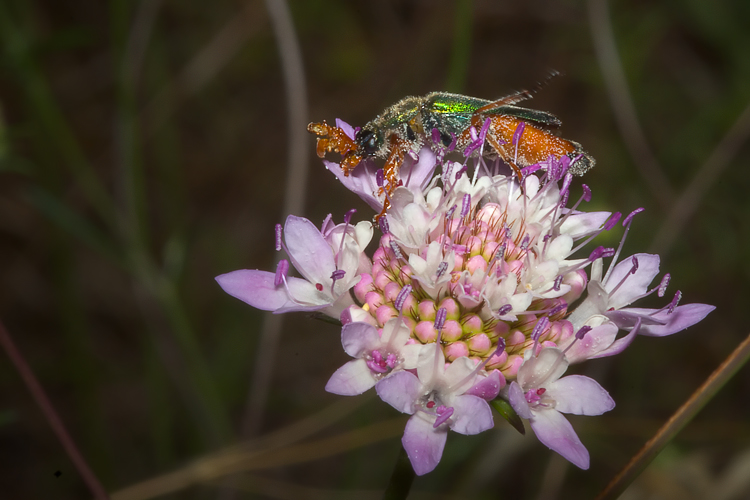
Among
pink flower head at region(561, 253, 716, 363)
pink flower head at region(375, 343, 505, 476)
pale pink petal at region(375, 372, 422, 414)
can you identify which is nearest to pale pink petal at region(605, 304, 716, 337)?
pink flower head at region(561, 253, 716, 363)

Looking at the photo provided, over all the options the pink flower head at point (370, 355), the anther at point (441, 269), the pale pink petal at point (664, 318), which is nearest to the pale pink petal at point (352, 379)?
the pink flower head at point (370, 355)

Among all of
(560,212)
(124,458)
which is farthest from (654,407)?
(124,458)

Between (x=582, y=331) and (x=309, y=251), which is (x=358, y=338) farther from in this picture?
(x=582, y=331)

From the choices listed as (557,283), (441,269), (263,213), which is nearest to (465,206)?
(441,269)

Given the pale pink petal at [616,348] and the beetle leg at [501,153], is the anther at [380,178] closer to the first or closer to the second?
the beetle leg at [501,153]

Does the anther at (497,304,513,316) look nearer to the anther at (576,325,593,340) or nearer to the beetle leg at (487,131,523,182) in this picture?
the anther at (576,325,593,340)

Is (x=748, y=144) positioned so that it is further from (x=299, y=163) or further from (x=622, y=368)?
(x=299, y=163)

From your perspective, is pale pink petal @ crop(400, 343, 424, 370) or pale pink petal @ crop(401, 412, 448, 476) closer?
pale pink petal @ crop(401, 412, 448, 476)
